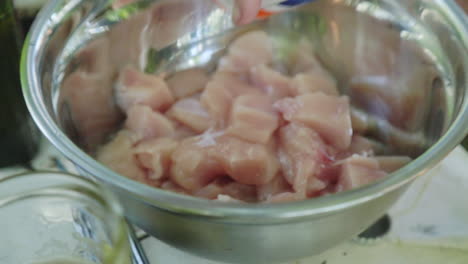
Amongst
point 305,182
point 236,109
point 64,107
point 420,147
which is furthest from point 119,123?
point 420,147

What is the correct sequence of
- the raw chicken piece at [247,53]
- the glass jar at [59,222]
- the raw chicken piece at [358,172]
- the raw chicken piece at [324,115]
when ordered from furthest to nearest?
the raw chicken piece at [247,53]
the raw chicken piece at [324,115]
the raw chicken piece at [358,172]
the glass jar at [59,222]

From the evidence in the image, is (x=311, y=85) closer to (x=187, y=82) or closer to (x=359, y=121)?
(x=359, y=121)

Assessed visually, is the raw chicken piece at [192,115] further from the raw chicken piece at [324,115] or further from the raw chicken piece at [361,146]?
the raw chicken piece at [361,146]

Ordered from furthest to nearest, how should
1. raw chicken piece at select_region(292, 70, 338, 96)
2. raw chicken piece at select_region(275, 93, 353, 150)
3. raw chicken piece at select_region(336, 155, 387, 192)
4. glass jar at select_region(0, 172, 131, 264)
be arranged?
raw chicken piece at select_region(292, 70, 338, 96) < raw chicken piece at select_region(275, 93, 353, 150) < raw chicken piece at select_region(336, 155, 387, 192) < glass jar at select_region(0, 172, 131, 264)

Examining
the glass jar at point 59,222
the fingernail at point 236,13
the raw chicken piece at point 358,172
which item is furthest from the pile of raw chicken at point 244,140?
the glass jar at point 59,222

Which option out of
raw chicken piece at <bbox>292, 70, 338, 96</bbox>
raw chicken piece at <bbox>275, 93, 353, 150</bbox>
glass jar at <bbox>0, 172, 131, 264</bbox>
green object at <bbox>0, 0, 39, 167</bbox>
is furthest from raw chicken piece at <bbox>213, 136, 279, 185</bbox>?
green object at <bbox>0, 0, 39, 167</bbox>

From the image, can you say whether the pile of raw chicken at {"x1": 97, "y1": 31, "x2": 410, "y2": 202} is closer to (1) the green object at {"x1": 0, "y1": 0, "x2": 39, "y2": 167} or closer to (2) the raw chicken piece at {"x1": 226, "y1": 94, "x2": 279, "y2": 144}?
(2) the raw chicken piece at {"x1": 226, "y1": 94, "x2": 279, "y2": 144}
